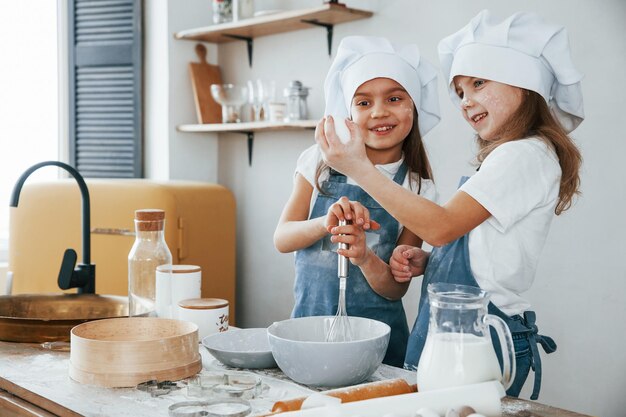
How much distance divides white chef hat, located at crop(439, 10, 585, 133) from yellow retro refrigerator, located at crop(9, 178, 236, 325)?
1.93 meters

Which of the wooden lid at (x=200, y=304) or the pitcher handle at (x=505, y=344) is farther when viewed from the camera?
the wooden lid at (x=200, y=304)

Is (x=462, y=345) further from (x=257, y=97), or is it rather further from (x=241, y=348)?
(x=257, y=97)

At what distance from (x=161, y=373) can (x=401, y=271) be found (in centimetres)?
70

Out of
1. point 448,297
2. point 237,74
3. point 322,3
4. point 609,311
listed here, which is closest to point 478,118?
point 448,297

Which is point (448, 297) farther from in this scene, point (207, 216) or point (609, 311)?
point (207, 216)

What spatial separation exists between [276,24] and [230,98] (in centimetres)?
46

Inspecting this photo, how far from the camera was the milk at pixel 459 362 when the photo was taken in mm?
1148

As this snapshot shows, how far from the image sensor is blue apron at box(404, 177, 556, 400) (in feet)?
5.14

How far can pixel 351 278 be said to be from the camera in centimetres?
201

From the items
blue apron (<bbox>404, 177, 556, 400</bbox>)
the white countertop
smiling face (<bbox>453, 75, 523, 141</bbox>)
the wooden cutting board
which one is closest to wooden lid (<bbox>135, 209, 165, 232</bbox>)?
the white countertop

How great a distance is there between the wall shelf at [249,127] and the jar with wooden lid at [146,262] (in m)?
1.60

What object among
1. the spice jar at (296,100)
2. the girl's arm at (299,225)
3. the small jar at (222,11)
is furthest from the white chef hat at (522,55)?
the small jar at (222,11)

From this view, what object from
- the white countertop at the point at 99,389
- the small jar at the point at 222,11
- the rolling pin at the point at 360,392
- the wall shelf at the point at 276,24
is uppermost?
the small jar at the point at 222,11

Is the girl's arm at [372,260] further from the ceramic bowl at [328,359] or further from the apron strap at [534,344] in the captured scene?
the apron strap at [534,344]
